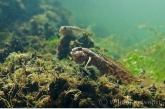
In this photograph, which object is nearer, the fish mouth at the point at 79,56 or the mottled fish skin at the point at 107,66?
the mottled fish skin at the point at 107,66

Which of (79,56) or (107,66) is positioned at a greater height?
(79,56)

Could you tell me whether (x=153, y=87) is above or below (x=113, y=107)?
above

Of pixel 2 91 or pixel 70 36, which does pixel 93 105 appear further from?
pixel 70 36

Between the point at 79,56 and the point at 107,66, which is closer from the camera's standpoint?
the point at 107,66

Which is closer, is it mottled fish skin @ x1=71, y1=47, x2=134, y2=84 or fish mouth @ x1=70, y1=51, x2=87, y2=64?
mottled fish skin @ x1=71, y1=47, x2=134, y2=84

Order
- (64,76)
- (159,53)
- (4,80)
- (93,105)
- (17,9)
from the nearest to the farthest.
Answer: (93,105), (64,76), (4,80), (159,53), (17,9)

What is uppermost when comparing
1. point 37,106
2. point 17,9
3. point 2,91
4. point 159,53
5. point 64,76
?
point 17,9

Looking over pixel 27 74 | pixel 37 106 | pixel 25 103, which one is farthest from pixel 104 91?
pixel 27 74

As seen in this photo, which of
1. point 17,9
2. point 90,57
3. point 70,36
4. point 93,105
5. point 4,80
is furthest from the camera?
point 17,9
